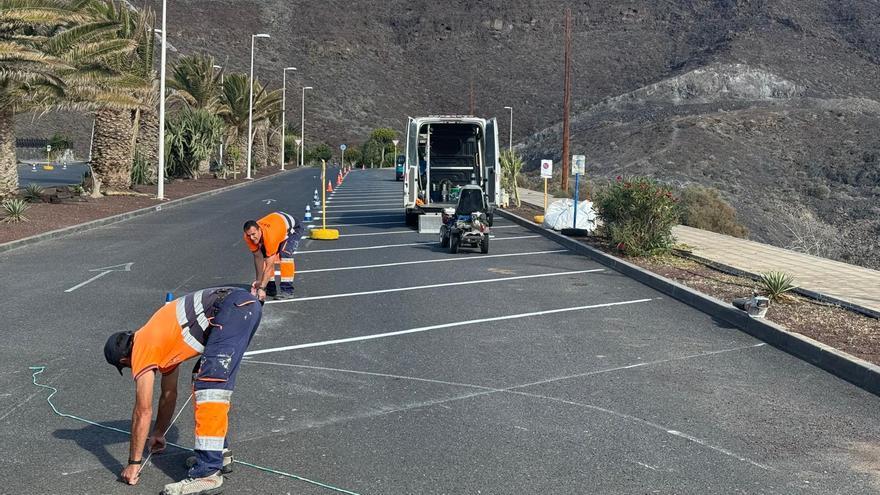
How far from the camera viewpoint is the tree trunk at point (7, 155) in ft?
80.4

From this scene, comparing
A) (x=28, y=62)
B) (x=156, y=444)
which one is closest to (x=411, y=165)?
(x=28, y=62)

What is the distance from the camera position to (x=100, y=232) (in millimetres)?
21188

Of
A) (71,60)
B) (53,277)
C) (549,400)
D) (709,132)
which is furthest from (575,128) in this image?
(549,400)

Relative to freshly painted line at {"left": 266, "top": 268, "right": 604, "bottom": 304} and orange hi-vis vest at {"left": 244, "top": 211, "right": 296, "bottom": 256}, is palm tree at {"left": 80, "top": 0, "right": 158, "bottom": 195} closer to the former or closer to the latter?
freshly painted line at {"left": 266, "top": 268, "right": 604, "bottom": 304}

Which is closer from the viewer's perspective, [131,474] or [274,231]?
[131,474]

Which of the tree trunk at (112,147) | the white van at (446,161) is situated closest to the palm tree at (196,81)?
the tree trunk at (112,147)

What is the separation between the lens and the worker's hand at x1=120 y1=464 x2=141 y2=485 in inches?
216

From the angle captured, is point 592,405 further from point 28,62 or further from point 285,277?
point 28,62

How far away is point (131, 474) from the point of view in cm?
550

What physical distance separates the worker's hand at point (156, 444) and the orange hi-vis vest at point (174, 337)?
80 cm

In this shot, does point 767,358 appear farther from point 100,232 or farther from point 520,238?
point 100,232

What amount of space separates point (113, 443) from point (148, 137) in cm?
3410

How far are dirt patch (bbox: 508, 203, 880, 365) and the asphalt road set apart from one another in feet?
2.14

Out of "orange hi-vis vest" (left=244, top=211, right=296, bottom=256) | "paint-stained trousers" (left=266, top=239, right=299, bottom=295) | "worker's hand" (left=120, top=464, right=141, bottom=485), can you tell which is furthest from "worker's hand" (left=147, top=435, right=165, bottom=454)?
"paint-stained trousers" (left=266, top=239, right=299, bottom=295)
